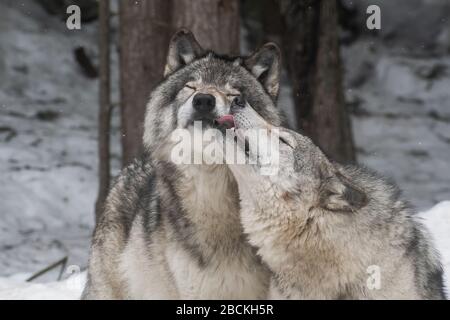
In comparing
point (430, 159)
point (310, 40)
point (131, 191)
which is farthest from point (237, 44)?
point (430, 159)

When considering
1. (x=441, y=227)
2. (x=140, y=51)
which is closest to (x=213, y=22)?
(x=140, y=51)

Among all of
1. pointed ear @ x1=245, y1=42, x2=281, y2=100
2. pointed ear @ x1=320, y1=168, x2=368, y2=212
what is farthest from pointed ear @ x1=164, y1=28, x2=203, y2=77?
pointed ear @ x1=320, y1=168, x2=368, y2=212

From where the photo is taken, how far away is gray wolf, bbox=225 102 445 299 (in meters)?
4.97

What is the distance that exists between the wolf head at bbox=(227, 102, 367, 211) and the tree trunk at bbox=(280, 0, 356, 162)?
5.43 m

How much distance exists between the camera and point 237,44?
895 centimetres

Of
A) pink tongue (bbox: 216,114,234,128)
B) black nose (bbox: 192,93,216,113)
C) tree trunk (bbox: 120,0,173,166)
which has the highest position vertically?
tree trunk (bbox: 120,0,173,166)

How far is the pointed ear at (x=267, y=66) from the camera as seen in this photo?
19.8 feet

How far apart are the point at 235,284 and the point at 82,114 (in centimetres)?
1011

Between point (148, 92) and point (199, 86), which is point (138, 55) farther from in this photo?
point (199, 86)

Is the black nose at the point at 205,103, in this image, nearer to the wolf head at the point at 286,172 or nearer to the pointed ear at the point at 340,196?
the wolf head at the point at 286,172

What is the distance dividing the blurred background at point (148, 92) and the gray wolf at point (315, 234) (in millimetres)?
1237

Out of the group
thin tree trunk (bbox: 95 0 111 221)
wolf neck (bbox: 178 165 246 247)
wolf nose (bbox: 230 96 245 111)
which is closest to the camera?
wolf nose (bbox: 230 96 245 111)

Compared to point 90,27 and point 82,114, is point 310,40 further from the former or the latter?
point 90,27

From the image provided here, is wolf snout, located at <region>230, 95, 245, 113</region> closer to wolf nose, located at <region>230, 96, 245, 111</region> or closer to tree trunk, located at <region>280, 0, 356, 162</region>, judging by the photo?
wolf nose, located at <region>230, 96, 245, 111</region>
